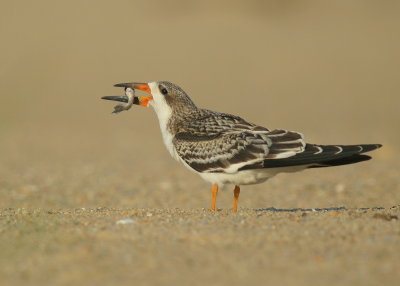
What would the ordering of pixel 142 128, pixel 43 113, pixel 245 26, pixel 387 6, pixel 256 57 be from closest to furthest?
pixel 142 128, pixel 43 113, pixel 256 57, pixel 245 26, pixel 387 6

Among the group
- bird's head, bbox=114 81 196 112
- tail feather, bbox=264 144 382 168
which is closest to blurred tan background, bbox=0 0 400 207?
bird's head, bbox=114 81 196 112

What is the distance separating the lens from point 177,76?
78.4 ft

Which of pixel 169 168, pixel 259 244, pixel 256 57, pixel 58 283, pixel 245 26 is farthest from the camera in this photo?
pixel 245 26

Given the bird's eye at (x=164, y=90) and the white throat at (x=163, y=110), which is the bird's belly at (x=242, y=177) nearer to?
the white throat at (x=163, y=110)

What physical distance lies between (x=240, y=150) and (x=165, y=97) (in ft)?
4.06

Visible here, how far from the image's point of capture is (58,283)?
391cm

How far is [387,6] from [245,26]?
6.78 meters

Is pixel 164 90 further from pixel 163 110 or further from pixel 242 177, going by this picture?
pixel 242 177

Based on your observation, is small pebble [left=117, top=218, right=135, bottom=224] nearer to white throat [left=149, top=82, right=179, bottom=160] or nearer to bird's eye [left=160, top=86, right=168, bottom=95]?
white throat [left=149, top=82, right=179, bottom=160]

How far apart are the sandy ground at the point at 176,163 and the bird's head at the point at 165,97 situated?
3.47ft

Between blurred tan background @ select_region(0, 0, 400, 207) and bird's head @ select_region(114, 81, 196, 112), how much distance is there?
159cm

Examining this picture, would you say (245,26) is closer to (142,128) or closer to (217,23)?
(217,23)

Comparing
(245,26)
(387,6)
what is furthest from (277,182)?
(387,6)

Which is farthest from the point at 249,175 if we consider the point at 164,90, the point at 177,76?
the point at 177,76
